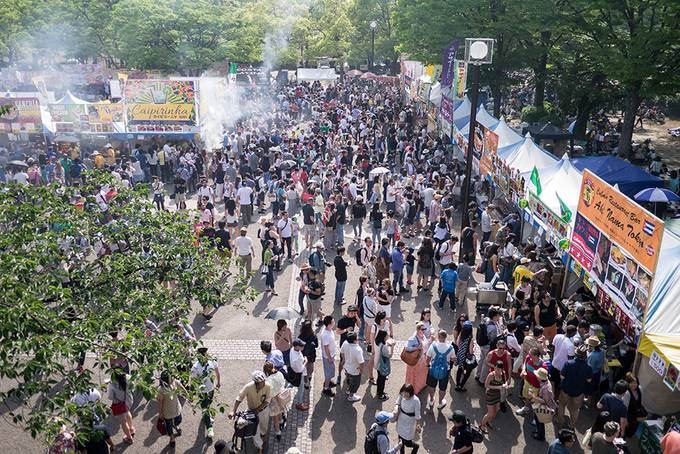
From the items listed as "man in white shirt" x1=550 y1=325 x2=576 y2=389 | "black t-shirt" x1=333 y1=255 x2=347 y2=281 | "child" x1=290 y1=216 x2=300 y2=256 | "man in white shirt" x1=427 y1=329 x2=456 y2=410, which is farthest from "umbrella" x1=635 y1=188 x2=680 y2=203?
"man in white shirt" x1=427 y1=329 x2=456 y2=410

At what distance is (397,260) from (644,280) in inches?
208

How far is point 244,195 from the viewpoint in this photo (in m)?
17.4

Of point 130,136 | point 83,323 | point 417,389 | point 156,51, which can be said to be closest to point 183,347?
point 83,323

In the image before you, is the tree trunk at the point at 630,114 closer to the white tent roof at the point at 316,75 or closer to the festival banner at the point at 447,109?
the festival banner at the point at 447,109

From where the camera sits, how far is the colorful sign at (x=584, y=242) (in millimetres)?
10758

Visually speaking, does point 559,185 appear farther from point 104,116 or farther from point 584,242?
point 104,116

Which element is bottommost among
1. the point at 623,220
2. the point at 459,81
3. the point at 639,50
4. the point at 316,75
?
the point at 623,220

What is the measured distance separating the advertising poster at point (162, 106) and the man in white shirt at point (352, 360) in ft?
54.6

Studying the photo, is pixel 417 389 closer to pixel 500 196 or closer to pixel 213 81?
pixel 500 196

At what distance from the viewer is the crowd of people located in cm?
805

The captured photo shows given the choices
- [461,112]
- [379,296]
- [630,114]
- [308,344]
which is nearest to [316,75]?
[461,112]

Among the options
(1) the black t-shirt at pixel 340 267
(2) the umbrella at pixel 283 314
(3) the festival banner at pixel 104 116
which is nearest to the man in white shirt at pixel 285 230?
(1) the black t-shirt at pixel 340 267

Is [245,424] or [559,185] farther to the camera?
[559,185]

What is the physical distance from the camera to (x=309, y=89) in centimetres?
4731
